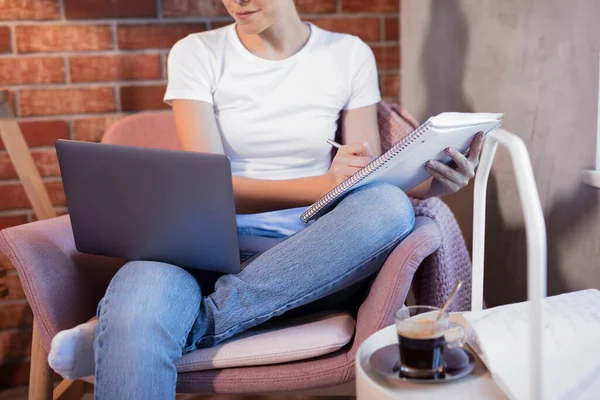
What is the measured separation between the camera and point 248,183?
144cm

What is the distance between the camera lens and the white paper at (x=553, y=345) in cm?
83

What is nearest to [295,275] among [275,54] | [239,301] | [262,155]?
[239,301]

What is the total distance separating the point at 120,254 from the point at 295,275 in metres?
0.29

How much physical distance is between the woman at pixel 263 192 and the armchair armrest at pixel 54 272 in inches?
4.8

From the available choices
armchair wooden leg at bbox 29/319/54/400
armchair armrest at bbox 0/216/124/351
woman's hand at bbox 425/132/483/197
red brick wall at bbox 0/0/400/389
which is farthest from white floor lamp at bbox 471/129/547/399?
red brick wall at bbox 0/0/400/389

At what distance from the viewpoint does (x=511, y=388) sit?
0.82 m

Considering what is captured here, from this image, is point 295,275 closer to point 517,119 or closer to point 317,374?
point 317,374

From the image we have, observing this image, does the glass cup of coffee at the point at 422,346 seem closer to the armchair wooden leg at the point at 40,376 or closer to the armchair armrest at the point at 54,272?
the armchair armrest at the point at 54,272

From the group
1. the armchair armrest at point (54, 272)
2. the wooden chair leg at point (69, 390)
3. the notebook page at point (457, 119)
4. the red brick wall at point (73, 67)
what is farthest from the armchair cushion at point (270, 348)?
the red brick wall at point (73, 67)

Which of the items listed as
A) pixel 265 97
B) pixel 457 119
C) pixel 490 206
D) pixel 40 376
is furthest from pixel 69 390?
pixel 457 119

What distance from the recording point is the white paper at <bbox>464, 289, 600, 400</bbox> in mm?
827

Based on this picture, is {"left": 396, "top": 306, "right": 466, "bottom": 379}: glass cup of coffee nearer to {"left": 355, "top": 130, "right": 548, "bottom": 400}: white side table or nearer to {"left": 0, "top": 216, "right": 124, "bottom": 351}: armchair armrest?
{"left": 355, "top": 130, "right": 548, "bottom": 400}: white side table

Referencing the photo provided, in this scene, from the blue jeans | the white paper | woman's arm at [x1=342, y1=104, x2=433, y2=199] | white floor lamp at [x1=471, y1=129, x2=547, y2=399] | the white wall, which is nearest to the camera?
white floor lamp at [x1=471, y1=129, x2=547, y2=399]

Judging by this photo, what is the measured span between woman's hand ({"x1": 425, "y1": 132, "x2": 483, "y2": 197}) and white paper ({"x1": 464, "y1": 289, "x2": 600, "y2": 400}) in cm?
29
